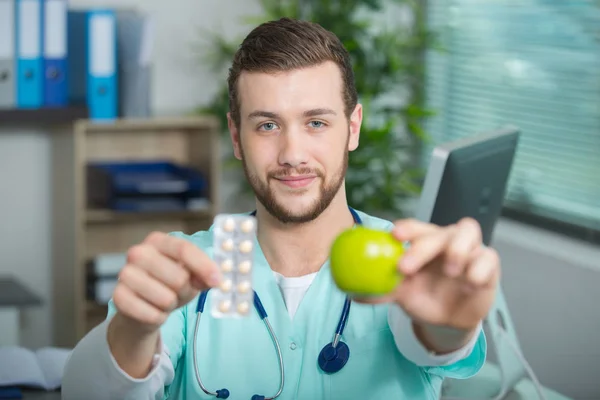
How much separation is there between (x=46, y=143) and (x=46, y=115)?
0.37 metres

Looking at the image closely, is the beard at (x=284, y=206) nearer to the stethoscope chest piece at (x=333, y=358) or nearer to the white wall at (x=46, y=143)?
the stethoscope chest piece at (x=333, y=358)

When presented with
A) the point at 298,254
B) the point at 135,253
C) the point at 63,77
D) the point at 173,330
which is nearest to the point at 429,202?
the point at 298,254

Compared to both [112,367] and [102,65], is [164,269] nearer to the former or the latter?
[112,367]

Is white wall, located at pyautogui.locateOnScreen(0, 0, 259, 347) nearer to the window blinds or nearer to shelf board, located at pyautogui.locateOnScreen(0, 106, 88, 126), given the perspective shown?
shelf board, located at pyautogui.locateOnScreen(0, 106, 88, 126)

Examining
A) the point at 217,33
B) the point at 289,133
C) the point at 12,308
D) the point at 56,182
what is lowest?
the point at 12,308

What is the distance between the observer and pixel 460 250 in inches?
42.9

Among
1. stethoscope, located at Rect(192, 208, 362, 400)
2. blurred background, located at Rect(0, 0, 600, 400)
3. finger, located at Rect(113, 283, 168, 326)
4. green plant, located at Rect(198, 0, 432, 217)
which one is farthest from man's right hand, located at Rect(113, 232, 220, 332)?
green plant, located at Rect(198, 0, 432, 217)

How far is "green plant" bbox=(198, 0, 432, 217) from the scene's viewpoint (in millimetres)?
3404

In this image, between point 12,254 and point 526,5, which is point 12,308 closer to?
point 12,254

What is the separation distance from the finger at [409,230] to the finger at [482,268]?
6 cm

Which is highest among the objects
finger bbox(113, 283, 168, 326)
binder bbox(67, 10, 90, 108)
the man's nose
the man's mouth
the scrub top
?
binder bbox(67, 10, 90, 108)

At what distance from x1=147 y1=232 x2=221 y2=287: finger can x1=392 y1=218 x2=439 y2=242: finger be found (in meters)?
0.21

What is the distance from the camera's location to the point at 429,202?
5.57 feet

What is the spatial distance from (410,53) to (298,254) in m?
2.37
